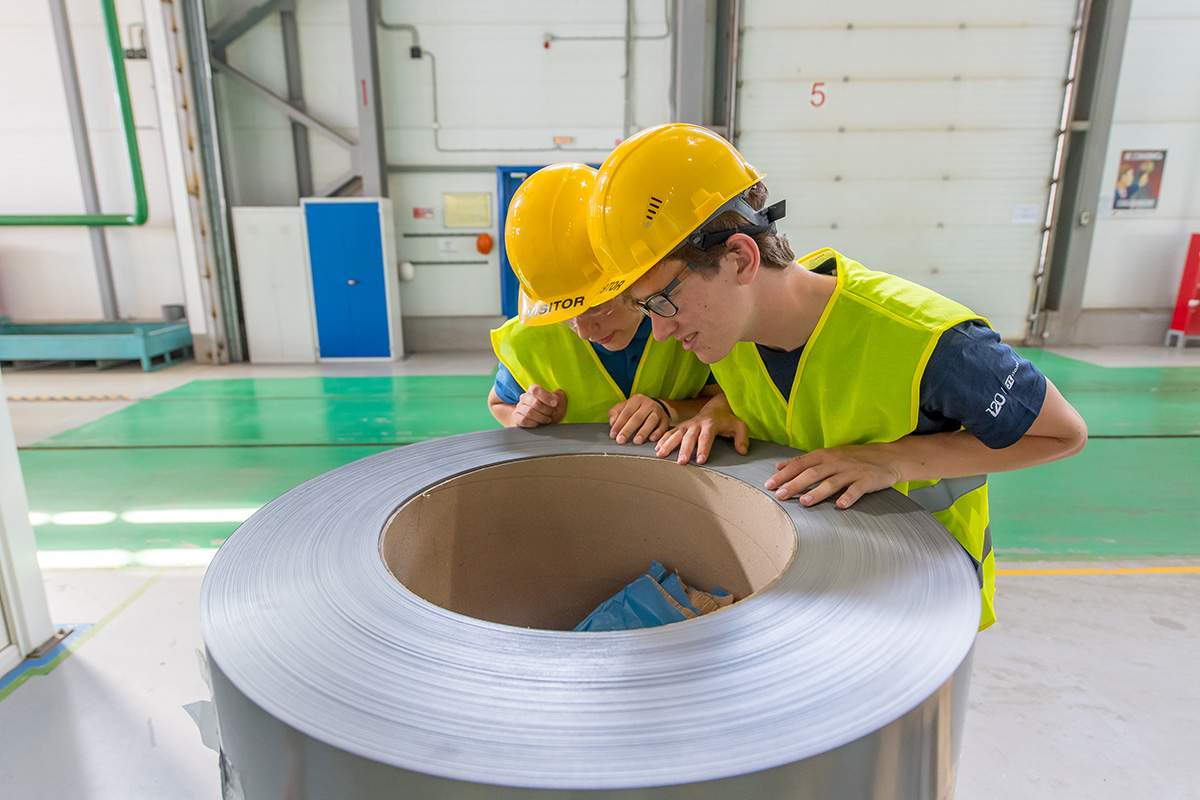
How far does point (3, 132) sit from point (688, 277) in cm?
876

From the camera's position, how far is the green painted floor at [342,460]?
3.22 metres

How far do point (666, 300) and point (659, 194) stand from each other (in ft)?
0.60

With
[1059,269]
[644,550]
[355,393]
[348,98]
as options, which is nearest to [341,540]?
[644,550]

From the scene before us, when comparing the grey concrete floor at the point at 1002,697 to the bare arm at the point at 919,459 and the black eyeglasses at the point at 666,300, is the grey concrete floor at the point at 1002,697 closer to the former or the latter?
the bare arm at the point at 919,459

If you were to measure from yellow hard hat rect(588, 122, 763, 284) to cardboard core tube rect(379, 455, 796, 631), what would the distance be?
464 millimetres

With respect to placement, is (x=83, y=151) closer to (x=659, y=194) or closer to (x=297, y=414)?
(x=297, y=414)

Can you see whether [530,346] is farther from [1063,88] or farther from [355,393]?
[1063,88]

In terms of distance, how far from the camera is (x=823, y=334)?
1.29 metres

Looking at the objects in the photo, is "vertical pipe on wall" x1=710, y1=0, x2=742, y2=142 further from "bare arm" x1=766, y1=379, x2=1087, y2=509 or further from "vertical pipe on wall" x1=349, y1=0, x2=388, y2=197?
"bare arm" x1=766, y1=379, x2=1087, y2=509

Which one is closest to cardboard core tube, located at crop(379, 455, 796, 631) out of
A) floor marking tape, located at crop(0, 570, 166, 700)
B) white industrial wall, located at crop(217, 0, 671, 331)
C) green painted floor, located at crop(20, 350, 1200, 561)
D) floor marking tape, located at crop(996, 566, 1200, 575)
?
floor marking tape, located at crop(0, 570, 166, 700)

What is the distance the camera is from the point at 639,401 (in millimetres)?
1535

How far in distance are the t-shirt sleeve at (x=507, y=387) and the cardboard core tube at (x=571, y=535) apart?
45cm

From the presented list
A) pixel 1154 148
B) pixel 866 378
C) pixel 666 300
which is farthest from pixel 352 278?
pixel 1154 148

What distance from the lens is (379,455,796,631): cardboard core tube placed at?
129cm
